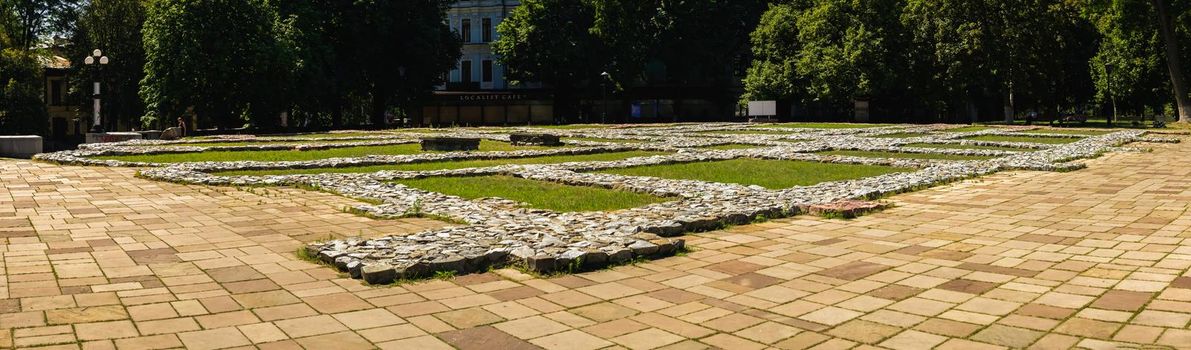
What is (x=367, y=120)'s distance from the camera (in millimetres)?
87750

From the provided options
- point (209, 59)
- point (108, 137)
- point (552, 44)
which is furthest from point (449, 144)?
point (552, 44)

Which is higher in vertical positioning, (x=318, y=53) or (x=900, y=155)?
(x=318, y=53)

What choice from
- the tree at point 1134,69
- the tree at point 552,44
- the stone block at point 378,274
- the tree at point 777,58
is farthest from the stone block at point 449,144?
the tree at point 1134,69

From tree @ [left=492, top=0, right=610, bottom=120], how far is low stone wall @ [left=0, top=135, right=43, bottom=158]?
41.3 meters

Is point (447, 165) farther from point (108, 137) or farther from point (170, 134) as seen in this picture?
point (170, 134)

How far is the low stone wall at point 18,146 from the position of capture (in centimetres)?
2780

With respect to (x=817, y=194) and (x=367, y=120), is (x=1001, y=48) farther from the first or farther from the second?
(x=367, y=120)

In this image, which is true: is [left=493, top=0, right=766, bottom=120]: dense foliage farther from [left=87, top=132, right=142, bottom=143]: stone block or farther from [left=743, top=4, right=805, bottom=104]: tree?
[left=87, top=132, right=142, bottom=143]: stone block

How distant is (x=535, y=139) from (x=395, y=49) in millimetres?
29807

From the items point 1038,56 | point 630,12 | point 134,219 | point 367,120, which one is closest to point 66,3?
point 367,120

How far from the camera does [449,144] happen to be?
2859 cm

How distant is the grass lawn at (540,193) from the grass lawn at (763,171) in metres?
2.97

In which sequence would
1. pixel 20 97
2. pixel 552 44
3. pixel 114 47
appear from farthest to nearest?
1. pixel 552 44
2. pixel 114 47
3. pixel 20 97

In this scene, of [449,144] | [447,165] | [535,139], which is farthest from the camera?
[535,139]
